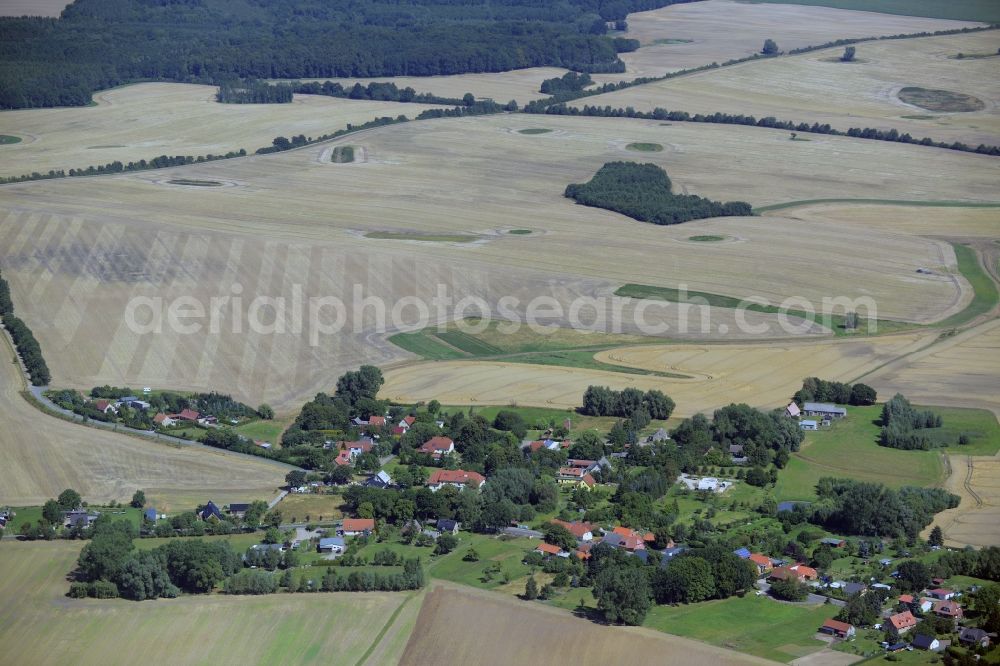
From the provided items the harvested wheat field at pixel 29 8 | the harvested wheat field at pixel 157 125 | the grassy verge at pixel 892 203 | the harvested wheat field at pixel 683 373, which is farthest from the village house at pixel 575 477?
the harvested wheat field at pixel 29 8

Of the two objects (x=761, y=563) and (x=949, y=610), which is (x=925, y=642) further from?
(x=761, y=563)

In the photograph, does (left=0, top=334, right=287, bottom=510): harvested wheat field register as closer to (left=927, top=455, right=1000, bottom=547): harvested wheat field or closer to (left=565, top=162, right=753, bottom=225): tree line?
(left=927, top=455, right=1000, bottom=547): harvested wheat field

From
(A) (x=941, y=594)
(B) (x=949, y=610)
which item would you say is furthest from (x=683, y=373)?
(B) (x=949, y=610)

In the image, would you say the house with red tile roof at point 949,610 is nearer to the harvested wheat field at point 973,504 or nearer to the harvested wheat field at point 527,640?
the harvested wheat field at point 973,504

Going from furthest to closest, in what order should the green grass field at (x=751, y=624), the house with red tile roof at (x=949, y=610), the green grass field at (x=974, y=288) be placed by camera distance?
the green grass field at (x=974, y=288) < the house with red tile roof at (x=949, y=610) < the green grass field at (x=751, y=624)

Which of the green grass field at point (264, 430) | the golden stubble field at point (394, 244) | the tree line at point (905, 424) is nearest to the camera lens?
the tree line at point (905, 424)

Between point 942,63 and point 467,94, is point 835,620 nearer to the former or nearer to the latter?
point 467,94
